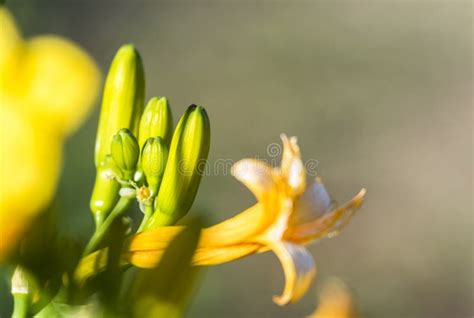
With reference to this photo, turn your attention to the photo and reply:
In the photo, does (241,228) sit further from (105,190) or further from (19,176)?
(19,176)

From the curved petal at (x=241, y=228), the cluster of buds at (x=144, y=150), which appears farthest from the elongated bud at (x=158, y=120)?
the curved petal at (x=241, y=228)

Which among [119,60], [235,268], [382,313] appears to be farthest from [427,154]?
[119,60]

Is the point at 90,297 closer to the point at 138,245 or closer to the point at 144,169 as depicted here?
the point at 138,245

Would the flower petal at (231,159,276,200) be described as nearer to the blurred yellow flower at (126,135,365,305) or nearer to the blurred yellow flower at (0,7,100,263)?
the blurred yellow flower at (126,135,365,305)

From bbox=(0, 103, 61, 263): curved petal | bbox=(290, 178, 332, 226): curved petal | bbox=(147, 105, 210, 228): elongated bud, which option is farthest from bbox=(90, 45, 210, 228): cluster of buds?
bbox=(0, 103, 61, 263): curved petal

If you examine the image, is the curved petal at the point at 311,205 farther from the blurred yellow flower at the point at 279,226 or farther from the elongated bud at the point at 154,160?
the elongated bud at the point at 154,160

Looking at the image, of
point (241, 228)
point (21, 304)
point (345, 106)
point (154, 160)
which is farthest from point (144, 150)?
point (345, 106)
